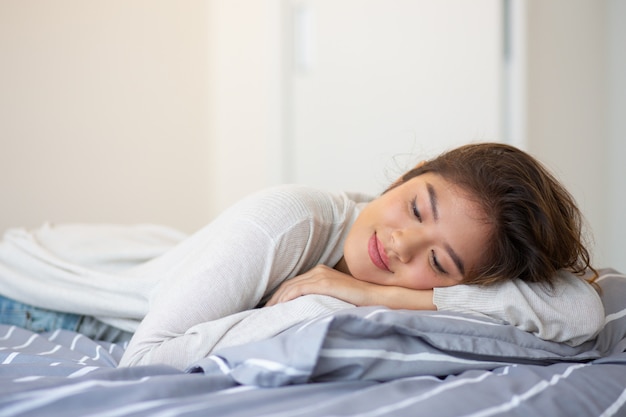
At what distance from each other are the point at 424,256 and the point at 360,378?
35 cm

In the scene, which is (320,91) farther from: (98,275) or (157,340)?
(157,340)

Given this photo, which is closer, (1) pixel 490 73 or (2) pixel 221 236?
(2) pixel 221 236

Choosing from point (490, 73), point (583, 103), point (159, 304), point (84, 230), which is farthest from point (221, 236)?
point (583, 103)

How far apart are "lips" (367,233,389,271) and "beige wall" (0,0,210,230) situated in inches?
82.7

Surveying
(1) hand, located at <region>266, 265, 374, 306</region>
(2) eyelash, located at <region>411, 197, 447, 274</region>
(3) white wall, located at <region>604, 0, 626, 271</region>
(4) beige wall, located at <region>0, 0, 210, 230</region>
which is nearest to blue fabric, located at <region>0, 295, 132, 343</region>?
(1) hand, located at <region>266, 265, 374, 306</region>

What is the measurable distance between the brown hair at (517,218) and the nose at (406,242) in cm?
12

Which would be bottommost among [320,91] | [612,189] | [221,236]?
[612,189]

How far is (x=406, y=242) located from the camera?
118 centimetres

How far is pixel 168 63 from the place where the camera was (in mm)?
3451

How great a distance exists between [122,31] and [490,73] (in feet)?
5.91

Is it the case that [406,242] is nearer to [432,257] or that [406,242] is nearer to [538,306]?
[432,257]

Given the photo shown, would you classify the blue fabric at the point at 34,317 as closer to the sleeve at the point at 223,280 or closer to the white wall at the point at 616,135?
the sleeve at the point at 223,280

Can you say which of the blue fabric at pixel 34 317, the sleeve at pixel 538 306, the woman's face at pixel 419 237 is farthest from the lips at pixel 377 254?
the blue fabric at pixel 34 317

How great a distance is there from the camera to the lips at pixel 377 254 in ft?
4.05
